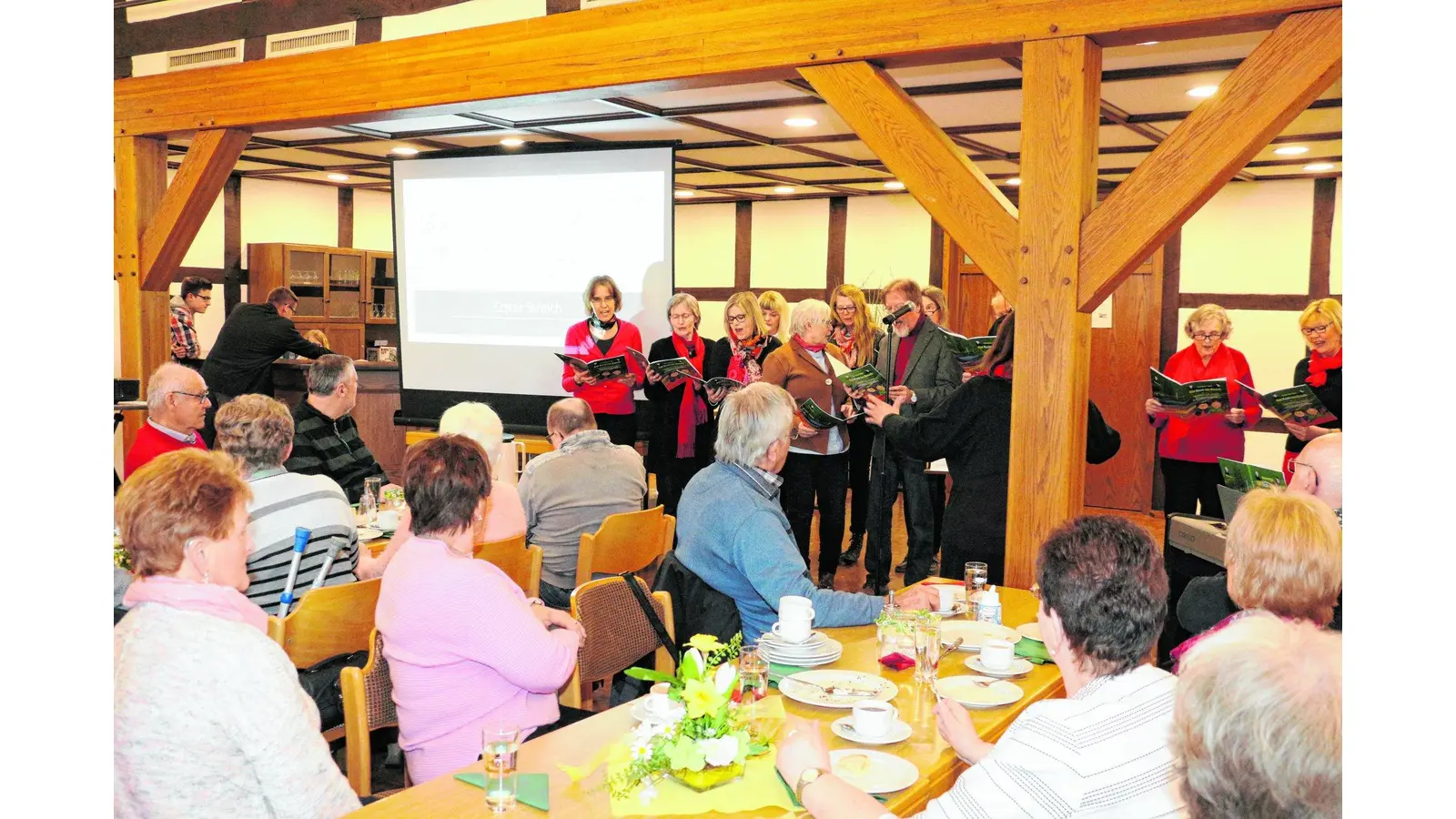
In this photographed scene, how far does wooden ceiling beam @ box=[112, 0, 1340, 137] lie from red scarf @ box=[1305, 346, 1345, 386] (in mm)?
2669

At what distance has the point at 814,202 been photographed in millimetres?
12039

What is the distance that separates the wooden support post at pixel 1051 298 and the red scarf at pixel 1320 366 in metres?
2.31

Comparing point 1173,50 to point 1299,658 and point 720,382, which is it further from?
point 1299,658

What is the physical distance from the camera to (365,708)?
2506 mm

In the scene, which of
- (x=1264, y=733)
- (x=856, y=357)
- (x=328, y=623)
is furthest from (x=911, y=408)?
(x=1264, y=733)

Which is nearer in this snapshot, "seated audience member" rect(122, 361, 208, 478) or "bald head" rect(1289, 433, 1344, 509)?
"bald head" rect(1289, 433, 1344, 509)

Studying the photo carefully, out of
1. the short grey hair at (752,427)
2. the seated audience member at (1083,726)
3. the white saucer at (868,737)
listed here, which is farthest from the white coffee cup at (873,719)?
the short grey hair at (752,427)

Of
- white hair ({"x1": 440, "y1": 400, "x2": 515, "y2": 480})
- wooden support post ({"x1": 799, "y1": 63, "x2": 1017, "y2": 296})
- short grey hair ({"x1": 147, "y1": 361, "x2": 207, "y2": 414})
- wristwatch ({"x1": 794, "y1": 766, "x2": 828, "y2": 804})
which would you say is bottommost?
wristwatch ({"x1": 794, "y1": 766, "x2": 828, "y2": 804})

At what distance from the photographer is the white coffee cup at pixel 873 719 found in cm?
221

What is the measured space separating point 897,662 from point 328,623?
5.02 feet

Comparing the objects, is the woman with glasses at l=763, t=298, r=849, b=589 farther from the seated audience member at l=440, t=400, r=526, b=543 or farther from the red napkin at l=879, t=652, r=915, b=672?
the red napkin at l=879, t=652, r=915, b=672

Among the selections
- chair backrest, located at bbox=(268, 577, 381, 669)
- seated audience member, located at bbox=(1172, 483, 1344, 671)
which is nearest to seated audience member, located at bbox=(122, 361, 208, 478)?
chair backrest, located at bbox=(268, 577, 381, 669)

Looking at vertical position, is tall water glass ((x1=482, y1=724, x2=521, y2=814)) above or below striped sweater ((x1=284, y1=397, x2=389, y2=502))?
below

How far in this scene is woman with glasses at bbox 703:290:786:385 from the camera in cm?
693
